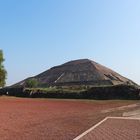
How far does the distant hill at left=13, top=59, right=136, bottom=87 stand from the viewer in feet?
452

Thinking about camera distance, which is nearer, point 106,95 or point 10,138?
point 10,138

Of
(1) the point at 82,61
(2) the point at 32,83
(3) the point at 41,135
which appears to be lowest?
(3) the point at 41,135

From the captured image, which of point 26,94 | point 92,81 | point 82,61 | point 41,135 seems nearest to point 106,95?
point 26,94

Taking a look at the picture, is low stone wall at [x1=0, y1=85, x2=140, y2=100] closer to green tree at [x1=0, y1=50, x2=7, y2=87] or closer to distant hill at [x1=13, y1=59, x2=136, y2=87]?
green tree at [x1=0, y1=50, x2=7, y2=87]

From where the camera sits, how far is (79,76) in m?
153

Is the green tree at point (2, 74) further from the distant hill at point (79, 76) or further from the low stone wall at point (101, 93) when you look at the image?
the distant hill at point (79, 76)

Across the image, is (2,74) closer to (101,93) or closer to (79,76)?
(101,93)

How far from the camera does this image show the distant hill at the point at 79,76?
138m

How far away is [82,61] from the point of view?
583ft

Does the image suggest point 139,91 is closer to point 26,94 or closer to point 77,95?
point 77,95

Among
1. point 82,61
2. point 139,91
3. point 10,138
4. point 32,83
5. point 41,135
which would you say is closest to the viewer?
point 10,138

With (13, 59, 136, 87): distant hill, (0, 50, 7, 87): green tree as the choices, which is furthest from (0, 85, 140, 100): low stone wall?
(13, 59, 136, 87): distant hill

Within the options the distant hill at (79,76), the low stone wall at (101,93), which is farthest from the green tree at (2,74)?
the distant hill at (79,76)

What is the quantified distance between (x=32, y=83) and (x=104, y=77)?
32569 mm
